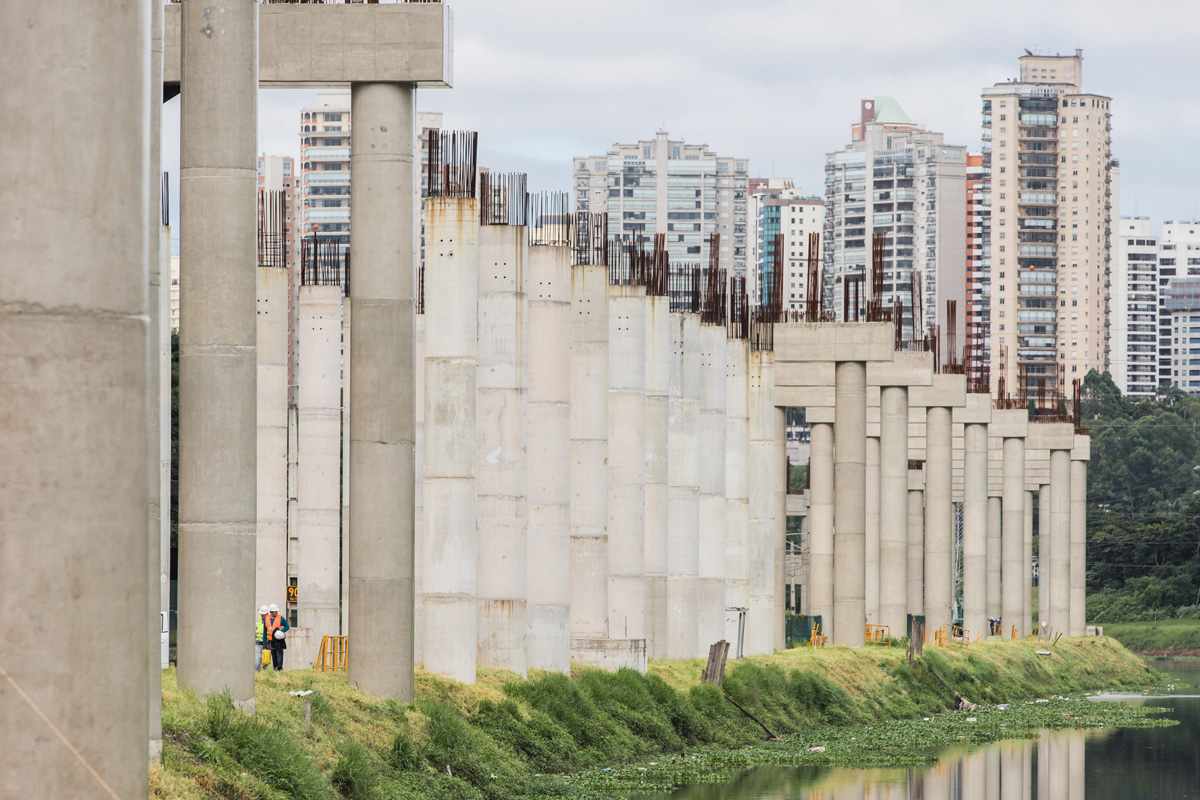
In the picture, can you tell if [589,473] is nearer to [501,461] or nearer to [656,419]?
[501,461]

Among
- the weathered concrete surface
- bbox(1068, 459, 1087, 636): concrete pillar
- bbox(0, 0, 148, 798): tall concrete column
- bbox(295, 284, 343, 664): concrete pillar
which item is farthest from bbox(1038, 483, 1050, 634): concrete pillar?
bbox(0, 0, 148, 798): tall concrete column

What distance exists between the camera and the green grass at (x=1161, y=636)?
4166 inches

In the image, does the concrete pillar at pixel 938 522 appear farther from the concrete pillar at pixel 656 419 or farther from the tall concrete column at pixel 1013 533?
the concrete pillar at pixel 656 419

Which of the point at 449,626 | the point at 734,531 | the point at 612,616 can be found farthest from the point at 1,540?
the point at 734,531

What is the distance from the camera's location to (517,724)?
101ft

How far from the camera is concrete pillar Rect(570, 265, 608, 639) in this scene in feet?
125

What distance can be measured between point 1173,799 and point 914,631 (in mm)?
21575

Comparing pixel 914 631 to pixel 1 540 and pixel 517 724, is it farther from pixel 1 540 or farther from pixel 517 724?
pixel 1 540

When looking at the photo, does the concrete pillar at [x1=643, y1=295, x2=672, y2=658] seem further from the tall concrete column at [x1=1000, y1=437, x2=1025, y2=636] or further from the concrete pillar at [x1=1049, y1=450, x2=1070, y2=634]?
the concrete pillar at [x1=1049, y1=450, x2=1070, y2=634]

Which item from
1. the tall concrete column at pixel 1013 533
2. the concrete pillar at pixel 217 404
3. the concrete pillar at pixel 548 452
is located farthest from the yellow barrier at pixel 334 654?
the tall concrete column at pixel 1013 533

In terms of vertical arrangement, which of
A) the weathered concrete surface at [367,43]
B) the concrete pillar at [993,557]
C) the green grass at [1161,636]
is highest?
the weathered concrete surface at [367,43]

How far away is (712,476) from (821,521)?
62.7ft

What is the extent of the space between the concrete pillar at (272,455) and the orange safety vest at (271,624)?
7.30 m

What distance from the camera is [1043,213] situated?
7835 inches
